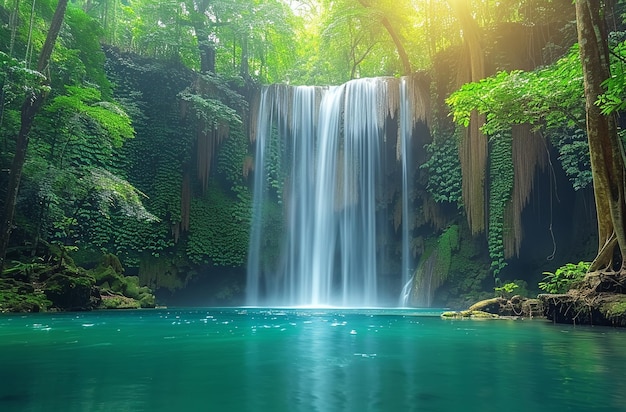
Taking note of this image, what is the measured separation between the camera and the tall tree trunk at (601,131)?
25.7 ft

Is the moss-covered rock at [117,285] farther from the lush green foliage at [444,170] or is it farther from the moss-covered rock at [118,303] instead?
the lush green foliage at [444,170]

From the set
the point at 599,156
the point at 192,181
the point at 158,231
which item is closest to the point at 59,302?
the point at 158,231

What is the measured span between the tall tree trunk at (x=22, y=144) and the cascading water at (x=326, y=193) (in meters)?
10.5

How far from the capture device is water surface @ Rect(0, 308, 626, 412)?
8.02 feet

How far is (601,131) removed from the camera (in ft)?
26.2

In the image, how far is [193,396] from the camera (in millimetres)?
2580

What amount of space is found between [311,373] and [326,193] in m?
17.5

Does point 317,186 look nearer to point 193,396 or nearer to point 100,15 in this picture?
point 100,15

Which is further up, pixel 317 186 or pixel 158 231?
pixel 317 186

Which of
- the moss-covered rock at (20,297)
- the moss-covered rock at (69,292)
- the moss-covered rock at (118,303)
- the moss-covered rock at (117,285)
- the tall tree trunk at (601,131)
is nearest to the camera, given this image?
the tall tree trunk at (601,131)

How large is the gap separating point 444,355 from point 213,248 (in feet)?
58.1

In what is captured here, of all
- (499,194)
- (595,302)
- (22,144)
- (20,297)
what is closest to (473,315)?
(595,302)

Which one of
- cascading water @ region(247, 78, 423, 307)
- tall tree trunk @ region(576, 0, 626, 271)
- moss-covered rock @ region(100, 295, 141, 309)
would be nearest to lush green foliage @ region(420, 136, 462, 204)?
cascading water @ region(247, 78, 423, 307)

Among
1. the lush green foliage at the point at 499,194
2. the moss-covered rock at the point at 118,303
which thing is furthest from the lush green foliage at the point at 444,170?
the moss-covered rock at the point at 118,303
